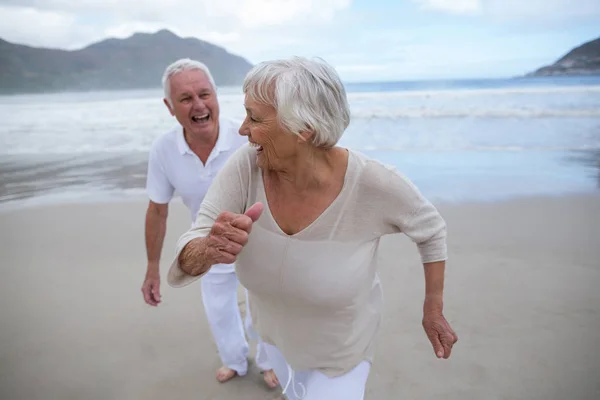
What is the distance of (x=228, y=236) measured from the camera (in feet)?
3.91

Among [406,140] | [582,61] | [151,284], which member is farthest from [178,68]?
[582,61]

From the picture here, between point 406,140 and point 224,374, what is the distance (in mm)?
6781

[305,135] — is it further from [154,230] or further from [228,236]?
[154,230]

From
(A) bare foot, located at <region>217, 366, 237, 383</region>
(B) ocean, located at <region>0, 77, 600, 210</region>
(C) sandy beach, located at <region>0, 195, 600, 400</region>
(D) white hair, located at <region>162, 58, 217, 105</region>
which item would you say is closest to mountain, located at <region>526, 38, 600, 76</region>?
(B) ocean, located at <region>0, 77, 600, 210</region>

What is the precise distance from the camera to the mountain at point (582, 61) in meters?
10.1

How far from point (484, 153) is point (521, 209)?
2.60 metres

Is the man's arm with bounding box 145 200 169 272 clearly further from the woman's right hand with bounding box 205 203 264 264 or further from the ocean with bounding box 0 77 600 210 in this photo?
the ocean with bounding box 0 77 600 210

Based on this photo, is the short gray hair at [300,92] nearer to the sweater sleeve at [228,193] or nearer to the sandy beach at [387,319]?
the sweater sleeve at [228,193]

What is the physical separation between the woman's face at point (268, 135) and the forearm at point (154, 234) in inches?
49.8

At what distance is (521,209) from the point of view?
→ 499 cm

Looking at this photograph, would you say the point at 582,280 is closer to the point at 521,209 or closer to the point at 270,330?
the point at 521,209

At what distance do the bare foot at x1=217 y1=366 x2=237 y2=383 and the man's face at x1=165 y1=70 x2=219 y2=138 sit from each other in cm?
131

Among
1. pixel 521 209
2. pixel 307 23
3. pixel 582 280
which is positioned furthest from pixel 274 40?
pixel 582 280

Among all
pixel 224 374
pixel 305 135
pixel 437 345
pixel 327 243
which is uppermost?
pixel 305 135
